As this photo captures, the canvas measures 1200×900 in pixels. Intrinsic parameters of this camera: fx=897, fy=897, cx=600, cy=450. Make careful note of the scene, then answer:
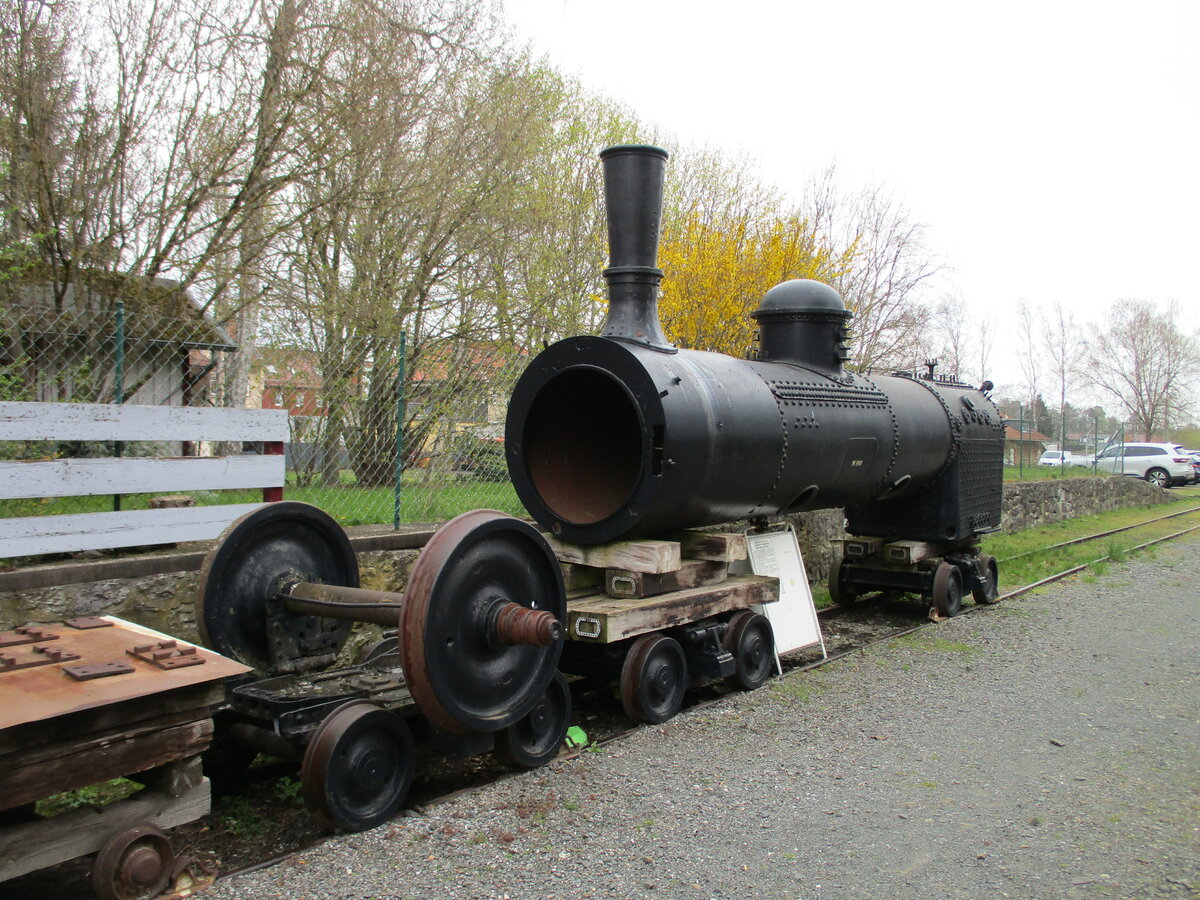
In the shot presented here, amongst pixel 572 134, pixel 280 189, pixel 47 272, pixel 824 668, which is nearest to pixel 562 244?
pixel 572 134

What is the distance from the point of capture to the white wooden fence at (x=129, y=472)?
16.6 ft

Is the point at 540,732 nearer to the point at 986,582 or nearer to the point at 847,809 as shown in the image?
the point at 847,809

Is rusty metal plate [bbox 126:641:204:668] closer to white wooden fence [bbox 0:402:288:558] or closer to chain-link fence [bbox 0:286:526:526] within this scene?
white wooden fence [bbox 0:402:288:558]

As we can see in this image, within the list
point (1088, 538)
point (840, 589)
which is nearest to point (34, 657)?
point (840, 589)

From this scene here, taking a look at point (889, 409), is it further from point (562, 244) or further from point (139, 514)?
point (562, 244)

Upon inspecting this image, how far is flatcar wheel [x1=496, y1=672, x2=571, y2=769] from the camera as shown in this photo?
14.8ft

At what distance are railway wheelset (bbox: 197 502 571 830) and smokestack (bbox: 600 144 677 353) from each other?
6.72ft

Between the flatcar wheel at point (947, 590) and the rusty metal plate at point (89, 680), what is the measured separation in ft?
23.6

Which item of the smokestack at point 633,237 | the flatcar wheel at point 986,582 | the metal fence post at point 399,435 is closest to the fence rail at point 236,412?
the metal fence post at point 399,435

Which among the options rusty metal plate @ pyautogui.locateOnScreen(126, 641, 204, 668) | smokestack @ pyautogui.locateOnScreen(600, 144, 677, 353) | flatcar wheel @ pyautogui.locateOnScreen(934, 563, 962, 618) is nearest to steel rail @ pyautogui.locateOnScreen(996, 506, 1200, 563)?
flatcar wheel @ pyautogui.locateOnScreen(934, 563, 962, 618)

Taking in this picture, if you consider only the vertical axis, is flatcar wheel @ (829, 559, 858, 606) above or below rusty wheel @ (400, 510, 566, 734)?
below

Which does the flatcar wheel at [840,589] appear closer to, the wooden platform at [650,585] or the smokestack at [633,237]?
the wooden platform at [650,585]

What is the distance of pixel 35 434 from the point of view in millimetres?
5109

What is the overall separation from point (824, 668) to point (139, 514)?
4.93 metres
